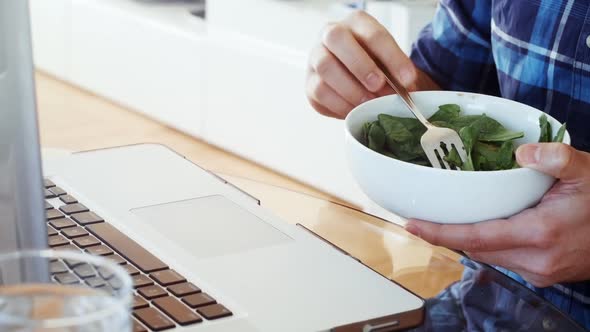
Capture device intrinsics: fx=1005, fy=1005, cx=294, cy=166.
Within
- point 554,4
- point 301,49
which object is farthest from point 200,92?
point 554,4

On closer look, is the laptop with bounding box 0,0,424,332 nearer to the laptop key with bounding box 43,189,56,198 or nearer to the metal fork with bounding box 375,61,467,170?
the laptop key with bounding box 43,189,56,198

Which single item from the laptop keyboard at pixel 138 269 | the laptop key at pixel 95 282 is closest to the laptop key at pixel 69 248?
the laptop keyboard at pixel 138 269

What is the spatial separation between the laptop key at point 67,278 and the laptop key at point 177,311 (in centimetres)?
16

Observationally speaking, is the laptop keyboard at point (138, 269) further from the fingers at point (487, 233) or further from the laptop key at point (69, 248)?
the fingers at point (487, 233)

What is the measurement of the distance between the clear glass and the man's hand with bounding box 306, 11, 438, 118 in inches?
25.4

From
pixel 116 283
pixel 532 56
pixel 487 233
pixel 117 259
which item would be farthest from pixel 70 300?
pixel 532 56

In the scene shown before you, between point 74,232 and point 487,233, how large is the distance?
0.36 metres

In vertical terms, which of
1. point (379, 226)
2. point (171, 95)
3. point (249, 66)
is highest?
point (379, 226)

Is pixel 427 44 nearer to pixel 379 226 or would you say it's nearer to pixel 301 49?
pixel 379 226

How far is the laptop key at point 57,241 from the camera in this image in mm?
860

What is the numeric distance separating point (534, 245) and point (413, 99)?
0.83 feet

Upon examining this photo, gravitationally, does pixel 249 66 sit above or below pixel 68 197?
below

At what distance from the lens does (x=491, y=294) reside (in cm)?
92

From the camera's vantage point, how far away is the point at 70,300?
450mm
